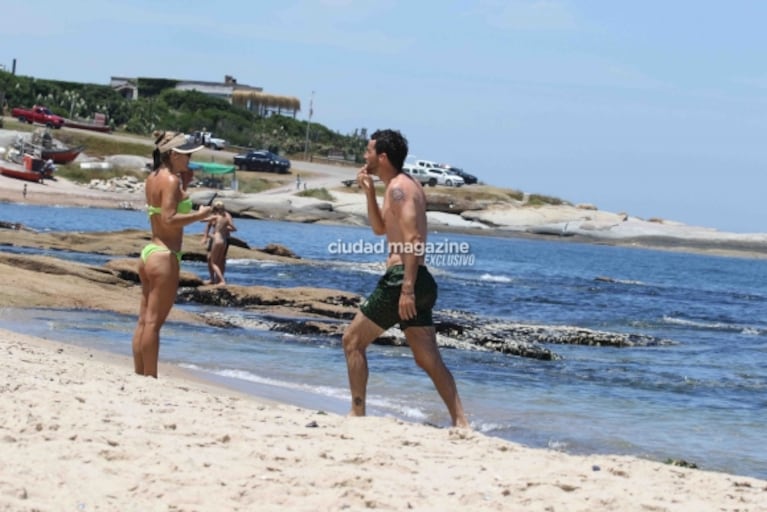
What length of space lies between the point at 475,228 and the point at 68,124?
83.4 ft

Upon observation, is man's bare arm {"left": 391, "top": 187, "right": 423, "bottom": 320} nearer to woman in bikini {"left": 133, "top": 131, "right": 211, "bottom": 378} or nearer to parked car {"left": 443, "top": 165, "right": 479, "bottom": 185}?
woman in bikini {"left": 133, "top": 131, "right": 211, "bottom": 378}

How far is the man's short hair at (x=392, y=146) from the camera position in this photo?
7.65 meters

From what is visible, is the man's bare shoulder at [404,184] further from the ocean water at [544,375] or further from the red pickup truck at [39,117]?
the red pickup truck at [39,117]

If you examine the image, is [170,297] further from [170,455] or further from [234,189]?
[234,189]

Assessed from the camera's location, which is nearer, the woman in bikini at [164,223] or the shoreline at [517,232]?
the woman in bikini at [164,223]

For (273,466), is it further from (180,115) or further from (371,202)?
(180,115)

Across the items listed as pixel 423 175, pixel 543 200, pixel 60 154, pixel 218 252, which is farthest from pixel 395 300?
pixel 543 200

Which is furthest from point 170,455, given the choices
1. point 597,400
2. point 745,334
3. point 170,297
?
point 745,334

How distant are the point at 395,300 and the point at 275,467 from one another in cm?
188

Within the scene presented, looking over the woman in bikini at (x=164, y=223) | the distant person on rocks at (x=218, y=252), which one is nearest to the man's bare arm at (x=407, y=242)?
the woman in bikini at (x=164, y=223)

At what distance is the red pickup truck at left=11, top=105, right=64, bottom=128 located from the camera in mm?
74938

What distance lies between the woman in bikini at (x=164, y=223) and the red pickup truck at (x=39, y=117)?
68877 mm

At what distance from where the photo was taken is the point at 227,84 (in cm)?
10694

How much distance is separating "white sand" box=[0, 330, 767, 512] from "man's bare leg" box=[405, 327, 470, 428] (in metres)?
0.46
